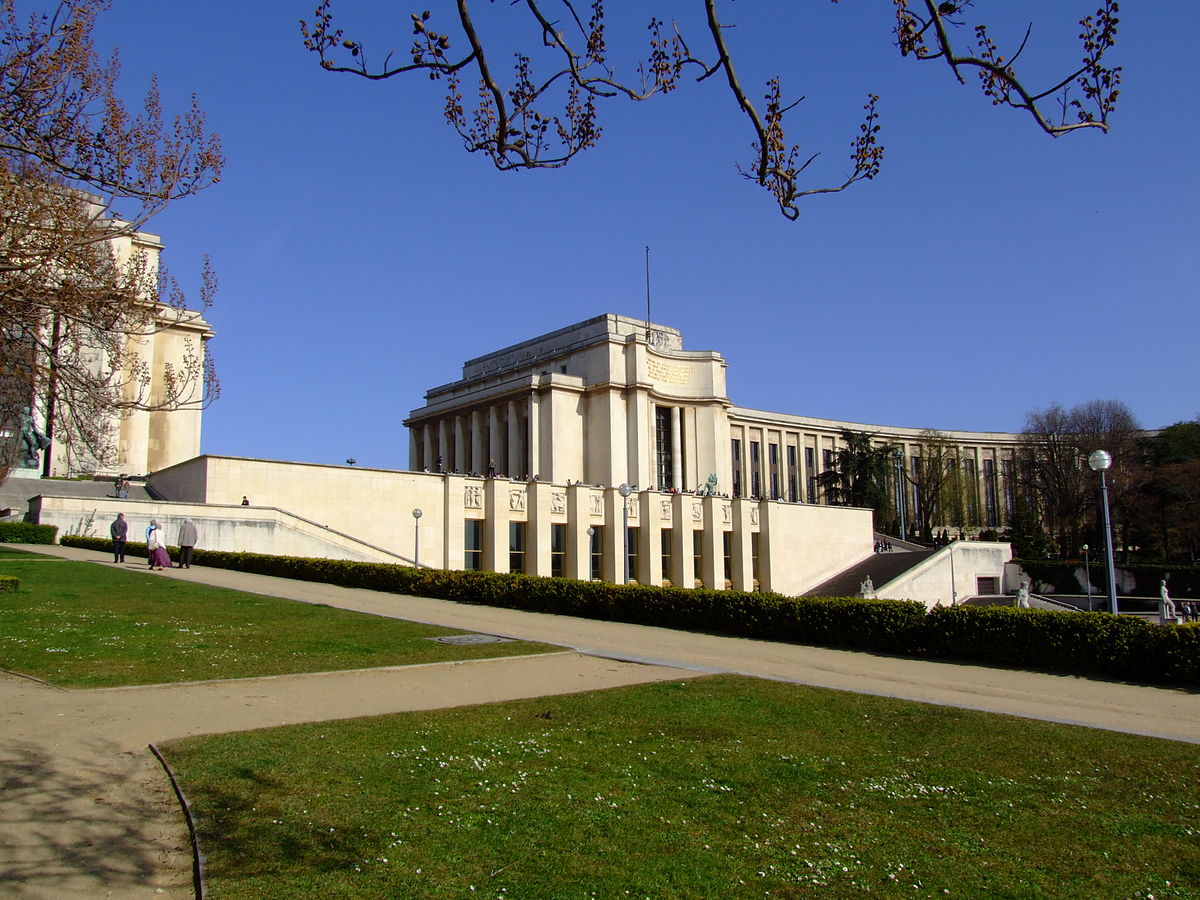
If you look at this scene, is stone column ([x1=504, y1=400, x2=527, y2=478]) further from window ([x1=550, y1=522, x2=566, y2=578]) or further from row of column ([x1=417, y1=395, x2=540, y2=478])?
window ([x1=550, y1=522, x2=566, y2=578])

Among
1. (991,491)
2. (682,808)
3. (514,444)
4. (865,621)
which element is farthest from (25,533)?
(991,491)

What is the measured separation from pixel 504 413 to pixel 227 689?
194 feet

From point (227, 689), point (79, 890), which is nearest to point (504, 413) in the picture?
point (227, 689)

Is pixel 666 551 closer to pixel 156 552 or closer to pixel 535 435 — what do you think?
pixel 535 435

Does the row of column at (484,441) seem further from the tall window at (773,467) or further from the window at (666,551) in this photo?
the tall window at (773,467)

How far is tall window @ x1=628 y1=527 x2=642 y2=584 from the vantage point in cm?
4647

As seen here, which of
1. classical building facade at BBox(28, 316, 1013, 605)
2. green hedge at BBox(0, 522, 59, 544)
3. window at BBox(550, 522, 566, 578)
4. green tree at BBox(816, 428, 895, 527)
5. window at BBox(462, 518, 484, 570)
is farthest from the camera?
green tree at BBox(816, 428, 895, 527)

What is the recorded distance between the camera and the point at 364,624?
15219mm

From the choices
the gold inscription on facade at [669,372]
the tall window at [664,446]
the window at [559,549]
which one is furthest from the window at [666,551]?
the gold inscription on facade at [669,372]

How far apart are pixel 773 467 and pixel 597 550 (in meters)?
42.8

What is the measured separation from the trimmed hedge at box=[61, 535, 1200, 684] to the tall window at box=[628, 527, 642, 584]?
2379 cm

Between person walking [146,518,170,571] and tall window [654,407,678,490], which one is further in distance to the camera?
tall window [654,407,678,490]

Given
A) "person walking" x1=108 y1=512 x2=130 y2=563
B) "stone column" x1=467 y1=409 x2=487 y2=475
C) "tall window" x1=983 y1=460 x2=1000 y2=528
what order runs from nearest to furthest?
1. "person walking" x1=108 y1=512 x2=130 y2=563
2. "stone column" x1=467 y1=409 x2=487 y2=475
3. "tall window" x1=983 y1=460 x2=1000 y2=528

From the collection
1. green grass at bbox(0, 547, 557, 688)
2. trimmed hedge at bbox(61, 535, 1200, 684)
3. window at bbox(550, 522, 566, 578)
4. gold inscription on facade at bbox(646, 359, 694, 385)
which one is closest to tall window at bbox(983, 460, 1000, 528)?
gold inscription on facade at bbox(646, 359, 694, 385)
